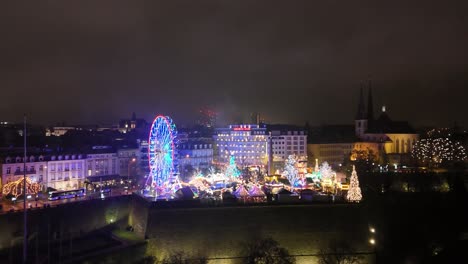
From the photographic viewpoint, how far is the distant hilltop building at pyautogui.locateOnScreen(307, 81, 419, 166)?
6631 cm

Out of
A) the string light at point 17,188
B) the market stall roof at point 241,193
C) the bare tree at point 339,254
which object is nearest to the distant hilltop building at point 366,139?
the market stall roof at point 241,193

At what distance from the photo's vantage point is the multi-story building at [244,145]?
210 ft

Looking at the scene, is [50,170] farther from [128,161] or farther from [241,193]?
[241,193]

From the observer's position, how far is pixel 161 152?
31.1 metres

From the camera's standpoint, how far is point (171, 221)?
24438 millimetres

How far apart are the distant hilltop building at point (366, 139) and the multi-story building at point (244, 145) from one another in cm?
838

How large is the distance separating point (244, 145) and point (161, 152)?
117 feet

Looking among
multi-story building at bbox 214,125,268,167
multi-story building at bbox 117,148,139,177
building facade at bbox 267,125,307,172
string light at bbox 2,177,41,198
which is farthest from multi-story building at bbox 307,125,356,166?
string light at bbox 2,177,41,198

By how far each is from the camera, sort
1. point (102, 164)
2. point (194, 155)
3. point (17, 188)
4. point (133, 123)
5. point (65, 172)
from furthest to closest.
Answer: point (133, 123) → point (194, 155) → point (102, 164) → point (65, 172) → point (17, 188)

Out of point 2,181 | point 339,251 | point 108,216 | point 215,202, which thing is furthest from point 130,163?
point 339,251

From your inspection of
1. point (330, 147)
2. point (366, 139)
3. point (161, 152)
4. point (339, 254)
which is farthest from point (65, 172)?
point (366, 139)

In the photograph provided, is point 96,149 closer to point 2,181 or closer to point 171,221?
point 2,181

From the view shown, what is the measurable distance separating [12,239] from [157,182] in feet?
36.1

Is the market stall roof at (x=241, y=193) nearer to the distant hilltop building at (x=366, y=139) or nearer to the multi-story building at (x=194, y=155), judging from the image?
the multi-story building at (x=194, y=155)
